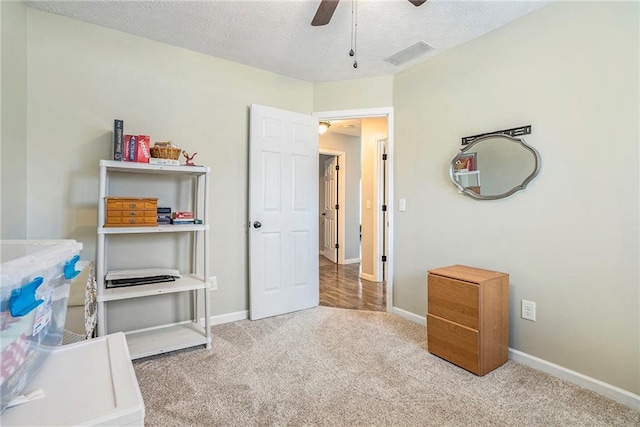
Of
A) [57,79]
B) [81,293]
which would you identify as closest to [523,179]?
[81,293]

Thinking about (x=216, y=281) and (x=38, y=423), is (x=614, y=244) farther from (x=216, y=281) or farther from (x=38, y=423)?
(x=216, y=281)

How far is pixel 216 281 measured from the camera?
9.21 ft

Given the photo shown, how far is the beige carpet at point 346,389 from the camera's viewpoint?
157 centimetres

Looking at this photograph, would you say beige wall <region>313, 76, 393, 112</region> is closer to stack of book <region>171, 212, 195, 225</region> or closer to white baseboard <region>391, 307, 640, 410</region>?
stack of book <region>171, 212, 195, 225</region>

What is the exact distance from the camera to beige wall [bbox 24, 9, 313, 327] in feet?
7.07

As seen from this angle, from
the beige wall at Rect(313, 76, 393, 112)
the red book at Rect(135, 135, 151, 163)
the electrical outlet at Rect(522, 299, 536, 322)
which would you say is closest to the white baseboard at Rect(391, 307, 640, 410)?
the electrical outlet at Rect(522, 299, 536, 322)

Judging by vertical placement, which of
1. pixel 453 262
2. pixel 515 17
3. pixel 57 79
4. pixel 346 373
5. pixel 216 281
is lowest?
pixel 346 373

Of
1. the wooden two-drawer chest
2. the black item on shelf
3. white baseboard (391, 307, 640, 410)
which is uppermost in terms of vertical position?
the black item on shelf

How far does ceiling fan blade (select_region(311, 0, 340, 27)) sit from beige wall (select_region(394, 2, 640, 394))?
130 cm

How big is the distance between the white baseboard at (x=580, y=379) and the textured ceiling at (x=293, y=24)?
229 centimetres

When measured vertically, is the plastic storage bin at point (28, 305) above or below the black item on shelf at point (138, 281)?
above

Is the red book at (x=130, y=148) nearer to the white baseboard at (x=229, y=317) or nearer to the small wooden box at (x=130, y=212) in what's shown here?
the small wooden box at (x=130, y=212)

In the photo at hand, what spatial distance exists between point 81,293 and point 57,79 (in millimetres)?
1510

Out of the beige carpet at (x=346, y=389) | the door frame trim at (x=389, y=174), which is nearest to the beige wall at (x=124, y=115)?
the beige carpet at (x=346, y=389)
